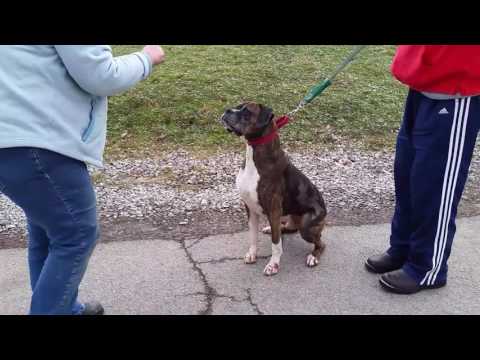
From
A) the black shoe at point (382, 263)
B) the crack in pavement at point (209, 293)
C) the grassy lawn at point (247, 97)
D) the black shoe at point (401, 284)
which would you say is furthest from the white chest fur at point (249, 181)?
the grassy lawn at point (247, 97)

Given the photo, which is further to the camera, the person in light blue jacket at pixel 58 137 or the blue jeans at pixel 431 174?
the blue jeans at pixel 431 174

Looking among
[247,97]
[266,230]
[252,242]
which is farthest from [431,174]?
[247,97]

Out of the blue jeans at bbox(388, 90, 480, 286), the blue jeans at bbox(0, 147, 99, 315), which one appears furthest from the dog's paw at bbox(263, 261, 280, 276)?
the blue jeans at bbox(0, 147, 99, 315)

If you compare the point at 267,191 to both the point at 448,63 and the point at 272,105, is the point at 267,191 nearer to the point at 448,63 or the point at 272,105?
the point at 448,63

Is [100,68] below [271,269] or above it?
above

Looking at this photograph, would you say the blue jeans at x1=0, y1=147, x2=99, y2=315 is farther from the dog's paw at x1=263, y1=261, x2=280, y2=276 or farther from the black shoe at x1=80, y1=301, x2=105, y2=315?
the dog's paw at x1=263, y1=261, x2=280, y2=276

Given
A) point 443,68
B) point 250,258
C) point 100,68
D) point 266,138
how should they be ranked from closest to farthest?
1. point 100,68
2. point 443,68
3. point 266,138
4. point 250,258

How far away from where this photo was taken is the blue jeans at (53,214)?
243 cm

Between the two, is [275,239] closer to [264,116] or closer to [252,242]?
[252,242]

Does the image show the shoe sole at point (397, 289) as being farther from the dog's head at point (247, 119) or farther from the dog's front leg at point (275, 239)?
the dog's head at point (247, 119)

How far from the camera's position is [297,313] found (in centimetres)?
335

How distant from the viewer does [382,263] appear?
3.76 meters

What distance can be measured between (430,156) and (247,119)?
3.76ft

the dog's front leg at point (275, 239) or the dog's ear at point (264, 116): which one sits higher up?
the dog's ear at point (264, 116)
